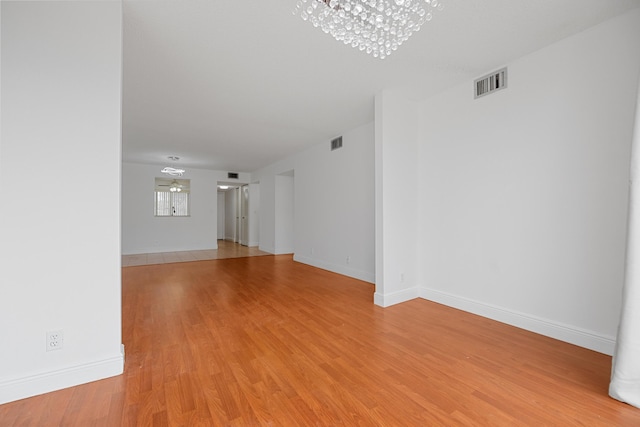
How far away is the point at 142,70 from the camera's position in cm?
293

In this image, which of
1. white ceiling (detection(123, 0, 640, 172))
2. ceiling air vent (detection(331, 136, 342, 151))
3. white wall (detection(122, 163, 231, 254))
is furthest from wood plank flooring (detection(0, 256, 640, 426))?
white wall (detection(122, 163, 231, 254))

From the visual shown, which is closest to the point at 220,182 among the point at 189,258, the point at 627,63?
the point at 189,258

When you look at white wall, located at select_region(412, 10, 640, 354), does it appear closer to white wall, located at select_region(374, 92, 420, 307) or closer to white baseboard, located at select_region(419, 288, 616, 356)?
white baseboard, located at select_region(419, 288, 616, 356)

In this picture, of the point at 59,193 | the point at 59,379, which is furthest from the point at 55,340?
the point at 59,193

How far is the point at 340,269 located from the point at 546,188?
A: 140 inches

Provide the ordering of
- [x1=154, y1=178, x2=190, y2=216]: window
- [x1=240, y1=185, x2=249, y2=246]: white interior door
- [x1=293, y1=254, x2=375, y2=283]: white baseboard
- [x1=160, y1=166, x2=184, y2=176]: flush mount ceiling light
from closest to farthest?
[x1=293, y1=254, x2=375, y2=283]: white baseboard → [x1=160, y1=166, x2=184, y2=176]: flush mount ceiling light → [x1=154, y1=178, x2=190, y2=216]: window → [x1=240, y1=185, x2=249, y2=246]: white interior door

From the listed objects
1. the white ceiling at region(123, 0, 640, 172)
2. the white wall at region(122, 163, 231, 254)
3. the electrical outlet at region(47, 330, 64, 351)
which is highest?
the white ceiling at region(123, 0, 640, 172)

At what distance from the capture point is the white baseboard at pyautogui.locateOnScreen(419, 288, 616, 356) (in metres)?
2.26

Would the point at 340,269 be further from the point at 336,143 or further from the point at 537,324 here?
the point at 537,324

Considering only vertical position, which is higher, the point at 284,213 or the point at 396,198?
the point at 396,198

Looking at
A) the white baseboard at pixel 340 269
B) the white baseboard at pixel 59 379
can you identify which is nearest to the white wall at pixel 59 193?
the white baseboard at pixel 59 379

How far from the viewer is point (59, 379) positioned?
5.77 ft

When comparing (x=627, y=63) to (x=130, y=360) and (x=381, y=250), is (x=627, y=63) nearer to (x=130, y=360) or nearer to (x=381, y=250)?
(x=381, y=250)

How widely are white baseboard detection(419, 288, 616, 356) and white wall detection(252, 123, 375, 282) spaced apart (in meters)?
1.51
